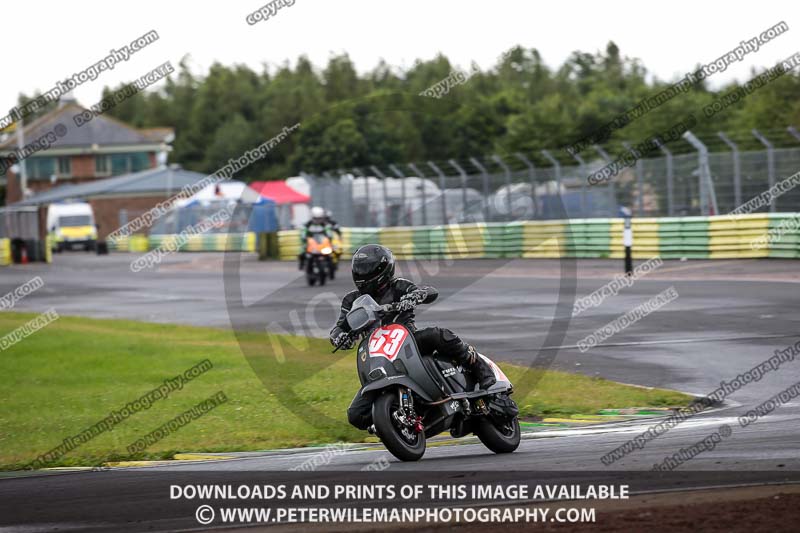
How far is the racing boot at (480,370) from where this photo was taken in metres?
8.52

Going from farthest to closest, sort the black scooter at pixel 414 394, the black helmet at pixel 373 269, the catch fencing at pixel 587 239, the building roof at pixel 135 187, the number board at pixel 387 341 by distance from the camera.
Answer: the building roof at pixel 135 187 → the catch fencing at pixel 587 239 → the black helmet at pixel 373 269 → the number board at pixel 387 341 → the black scooter at pixel 414 394

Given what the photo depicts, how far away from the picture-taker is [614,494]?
624 centimetres

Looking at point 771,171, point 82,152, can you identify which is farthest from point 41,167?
point 771,171

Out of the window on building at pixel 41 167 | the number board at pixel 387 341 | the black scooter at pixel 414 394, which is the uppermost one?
the window on building at pixel 41 167

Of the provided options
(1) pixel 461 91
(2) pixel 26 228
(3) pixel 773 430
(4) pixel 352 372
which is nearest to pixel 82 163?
(1) pixel 461 91

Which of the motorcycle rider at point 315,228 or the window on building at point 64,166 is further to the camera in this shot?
the window on building at point 64,166

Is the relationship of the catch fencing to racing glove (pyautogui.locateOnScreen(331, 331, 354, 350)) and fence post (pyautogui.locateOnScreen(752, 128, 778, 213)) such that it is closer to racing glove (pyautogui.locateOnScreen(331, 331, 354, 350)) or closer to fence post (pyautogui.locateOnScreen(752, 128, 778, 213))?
fence post (pyautogui.locateOnScreen(752, 128, 778, 213))

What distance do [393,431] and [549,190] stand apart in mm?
27126

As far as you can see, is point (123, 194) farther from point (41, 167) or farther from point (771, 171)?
point (771, 171)

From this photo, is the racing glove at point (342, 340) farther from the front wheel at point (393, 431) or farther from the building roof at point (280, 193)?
the building roof at point (280, 193)

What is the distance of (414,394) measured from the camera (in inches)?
322

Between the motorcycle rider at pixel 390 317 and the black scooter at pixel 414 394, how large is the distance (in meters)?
0.06

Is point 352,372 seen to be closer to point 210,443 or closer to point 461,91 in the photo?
point 210,443

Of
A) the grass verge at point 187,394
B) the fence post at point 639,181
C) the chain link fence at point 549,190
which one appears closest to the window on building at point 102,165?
the chain link fence at point 549,190
